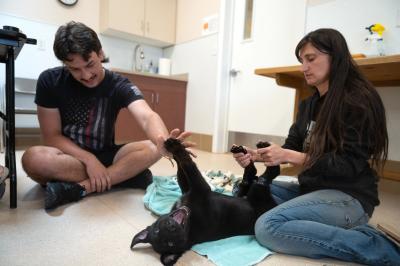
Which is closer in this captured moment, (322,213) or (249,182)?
(322,213)

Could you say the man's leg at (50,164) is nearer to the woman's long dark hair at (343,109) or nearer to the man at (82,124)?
the man at (82,124)

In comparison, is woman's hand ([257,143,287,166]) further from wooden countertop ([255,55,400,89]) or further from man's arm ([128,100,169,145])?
wooden countertop ([255,55,400,89])

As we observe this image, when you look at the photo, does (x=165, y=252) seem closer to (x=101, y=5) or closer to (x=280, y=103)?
(x=280, y=103)

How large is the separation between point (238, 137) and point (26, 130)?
2174 millimetres

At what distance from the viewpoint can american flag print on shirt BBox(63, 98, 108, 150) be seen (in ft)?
4.62

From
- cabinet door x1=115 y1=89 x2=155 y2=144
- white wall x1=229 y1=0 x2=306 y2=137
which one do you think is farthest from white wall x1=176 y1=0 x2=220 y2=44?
cabinet door x1=115 y1=89 x2=155 y2=144

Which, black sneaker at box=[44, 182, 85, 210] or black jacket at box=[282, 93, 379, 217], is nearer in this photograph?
black jacket at box=[282, 93, 379, 217]

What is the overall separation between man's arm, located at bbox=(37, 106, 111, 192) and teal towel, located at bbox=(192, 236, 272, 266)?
0.65 metres

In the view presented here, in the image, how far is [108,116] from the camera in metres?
1.46

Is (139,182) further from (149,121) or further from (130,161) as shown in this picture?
(149,121)

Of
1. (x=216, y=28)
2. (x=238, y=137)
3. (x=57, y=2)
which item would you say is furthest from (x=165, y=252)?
(x=57, y=2)

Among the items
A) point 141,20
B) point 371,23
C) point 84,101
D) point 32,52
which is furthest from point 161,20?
point 84,101

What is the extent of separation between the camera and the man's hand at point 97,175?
1.37 meters

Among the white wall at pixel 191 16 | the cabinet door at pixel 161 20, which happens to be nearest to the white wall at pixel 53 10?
the cabinet door at pixel 161 20
